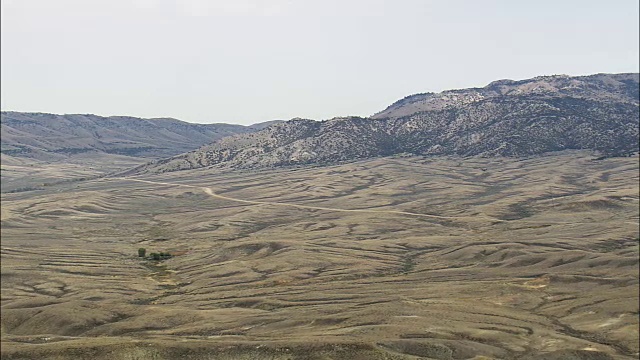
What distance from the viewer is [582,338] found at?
120000 millimetres

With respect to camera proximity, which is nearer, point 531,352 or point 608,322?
point 531,352

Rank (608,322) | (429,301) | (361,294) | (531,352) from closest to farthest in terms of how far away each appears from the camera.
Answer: (531,352) → (608,322) → (429,301) → (361,294)

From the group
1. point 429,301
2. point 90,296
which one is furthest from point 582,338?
point 90,296

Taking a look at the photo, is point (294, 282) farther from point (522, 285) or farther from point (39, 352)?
point (39, 352)

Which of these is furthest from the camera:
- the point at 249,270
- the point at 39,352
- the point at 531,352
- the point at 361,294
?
the point at 249,270

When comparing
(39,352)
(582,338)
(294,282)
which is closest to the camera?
(39,352)

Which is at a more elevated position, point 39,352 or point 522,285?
point 39,352

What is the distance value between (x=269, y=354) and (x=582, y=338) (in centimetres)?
6346

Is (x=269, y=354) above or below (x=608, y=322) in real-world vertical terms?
above

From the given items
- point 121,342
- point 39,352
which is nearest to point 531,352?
point 121,342

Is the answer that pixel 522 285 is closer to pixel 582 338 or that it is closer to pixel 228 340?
pixel 582 338

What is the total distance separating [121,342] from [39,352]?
1282 cm

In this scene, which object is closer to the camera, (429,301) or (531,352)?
(531,352)

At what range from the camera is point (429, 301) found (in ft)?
473
